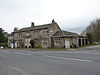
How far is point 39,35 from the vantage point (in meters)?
37.4

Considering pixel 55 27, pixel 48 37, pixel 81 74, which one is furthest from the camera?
pixel 55 27

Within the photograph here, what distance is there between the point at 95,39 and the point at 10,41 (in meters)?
35.7

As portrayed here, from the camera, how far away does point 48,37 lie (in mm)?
35250

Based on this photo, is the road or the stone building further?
the stone building

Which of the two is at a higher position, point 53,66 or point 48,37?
point 48,37

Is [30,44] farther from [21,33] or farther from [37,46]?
[21,33]

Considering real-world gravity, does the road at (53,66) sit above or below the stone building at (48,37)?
below

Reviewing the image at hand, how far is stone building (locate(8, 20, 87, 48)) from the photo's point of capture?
106 ft

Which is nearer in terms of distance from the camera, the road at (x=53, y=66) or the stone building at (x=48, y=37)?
the road at (x=53, y=66)

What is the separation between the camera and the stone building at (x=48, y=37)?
32.2 meters

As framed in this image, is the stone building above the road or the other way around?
above

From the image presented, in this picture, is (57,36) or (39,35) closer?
(57,36)

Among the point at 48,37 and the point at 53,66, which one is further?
the point at 48,37

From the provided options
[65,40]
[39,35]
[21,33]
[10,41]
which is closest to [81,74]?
[65,40]
